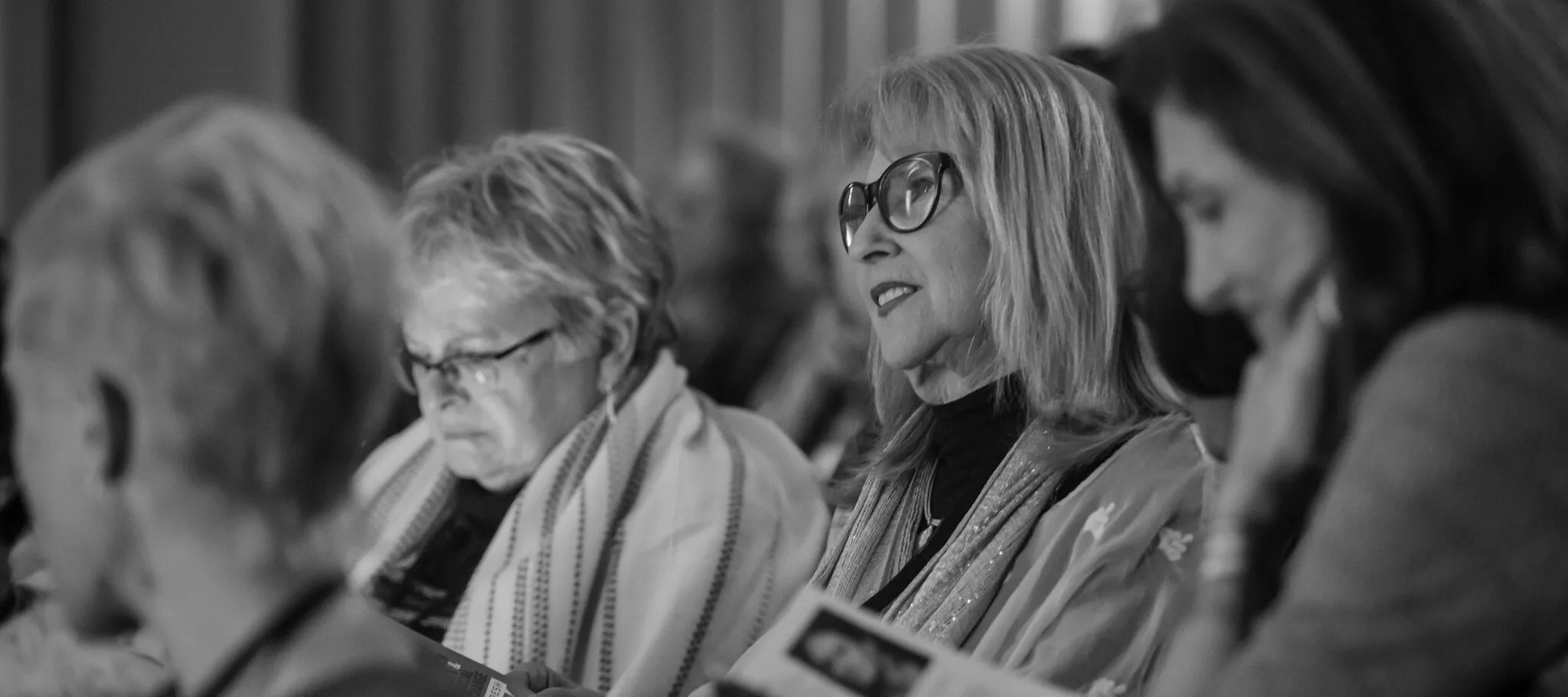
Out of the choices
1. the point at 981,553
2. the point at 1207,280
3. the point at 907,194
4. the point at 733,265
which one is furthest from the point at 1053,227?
the point at 733,265

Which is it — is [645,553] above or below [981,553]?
below

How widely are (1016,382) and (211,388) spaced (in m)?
1.09

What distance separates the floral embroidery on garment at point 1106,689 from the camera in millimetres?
1651

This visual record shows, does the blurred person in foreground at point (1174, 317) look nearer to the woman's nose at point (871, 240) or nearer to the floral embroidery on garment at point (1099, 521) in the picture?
the floral embroidery on garment at point (1099, 521)

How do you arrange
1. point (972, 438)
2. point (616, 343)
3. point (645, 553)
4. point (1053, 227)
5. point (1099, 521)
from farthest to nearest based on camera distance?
1. point (616, 343)
2. point (645, 553)
3. point (972, 438)
4. point (1053, 227)
5. point (1099, 521)

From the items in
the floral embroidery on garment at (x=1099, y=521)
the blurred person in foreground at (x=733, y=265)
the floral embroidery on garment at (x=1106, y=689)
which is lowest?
the blurred person in foreground at (x=733, y=265)

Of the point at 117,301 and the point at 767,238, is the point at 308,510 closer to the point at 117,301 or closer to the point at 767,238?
the point at 117,301

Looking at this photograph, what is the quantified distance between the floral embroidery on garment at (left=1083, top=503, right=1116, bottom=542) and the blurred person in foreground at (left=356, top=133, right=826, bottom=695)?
2.09 ft

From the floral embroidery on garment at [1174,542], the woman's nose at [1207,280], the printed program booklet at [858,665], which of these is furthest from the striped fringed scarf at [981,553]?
the woman's nose at [1207,280]

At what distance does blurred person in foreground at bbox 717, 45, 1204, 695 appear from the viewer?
173 cm

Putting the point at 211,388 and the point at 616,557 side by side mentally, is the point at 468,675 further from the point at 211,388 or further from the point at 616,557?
the point at 211,388

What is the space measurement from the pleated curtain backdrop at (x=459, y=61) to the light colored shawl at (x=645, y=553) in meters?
3.01

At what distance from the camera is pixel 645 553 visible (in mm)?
2273

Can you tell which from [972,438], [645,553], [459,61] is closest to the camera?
[972,438]
